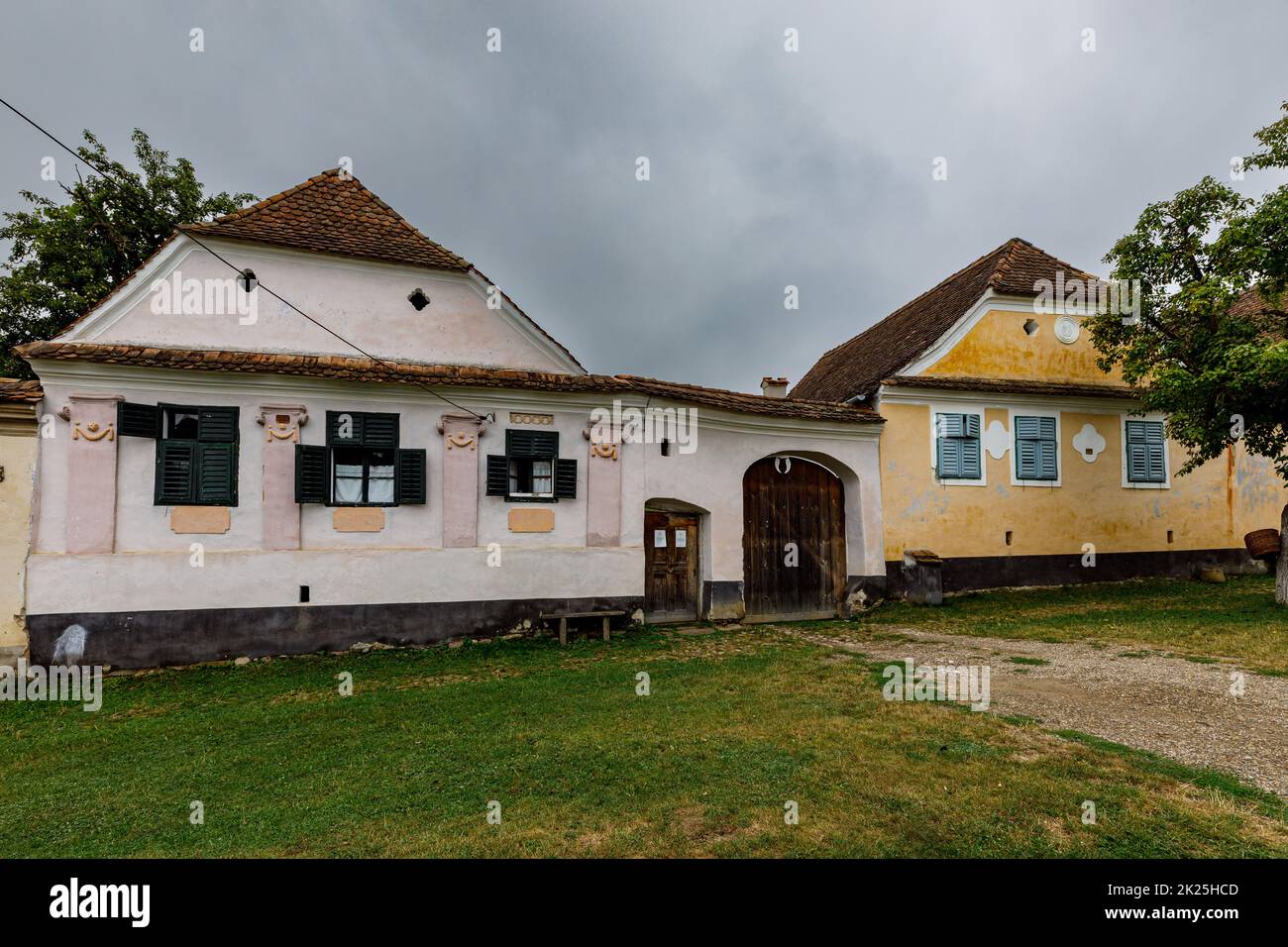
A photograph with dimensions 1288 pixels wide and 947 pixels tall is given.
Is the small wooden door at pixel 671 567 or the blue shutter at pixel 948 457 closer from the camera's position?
the small wooden door at pixel 671 567

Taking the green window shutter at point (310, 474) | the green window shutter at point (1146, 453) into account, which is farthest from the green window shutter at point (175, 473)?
the green window shutter at point (1146, 453)

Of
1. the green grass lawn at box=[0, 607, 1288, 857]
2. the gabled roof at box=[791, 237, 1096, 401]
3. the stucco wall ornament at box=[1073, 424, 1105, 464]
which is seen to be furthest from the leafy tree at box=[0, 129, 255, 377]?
the stucco wall ornament at box=[1073, 424, 1105, 464]

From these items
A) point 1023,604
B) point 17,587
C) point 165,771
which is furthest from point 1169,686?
point 17,587

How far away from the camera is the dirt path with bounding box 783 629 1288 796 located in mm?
4633

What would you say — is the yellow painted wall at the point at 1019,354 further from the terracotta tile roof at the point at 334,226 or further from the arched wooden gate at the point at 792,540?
the terracotta tile roof at the point at 334,226

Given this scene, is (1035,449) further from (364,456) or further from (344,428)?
(344,428)

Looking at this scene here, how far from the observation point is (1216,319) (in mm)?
10383

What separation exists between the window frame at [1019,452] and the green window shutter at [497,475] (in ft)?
37.9

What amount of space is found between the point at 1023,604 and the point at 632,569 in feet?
27.8

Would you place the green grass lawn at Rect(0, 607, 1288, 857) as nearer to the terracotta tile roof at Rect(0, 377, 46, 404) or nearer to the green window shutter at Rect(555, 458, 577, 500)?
the green window shutter at Rect(555, 458, 577, 500)

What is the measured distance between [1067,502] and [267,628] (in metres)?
16.7

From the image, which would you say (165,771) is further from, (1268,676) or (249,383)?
(1268,676)

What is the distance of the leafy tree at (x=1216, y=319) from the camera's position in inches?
370

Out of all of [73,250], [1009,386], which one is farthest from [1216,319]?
[73,250]
